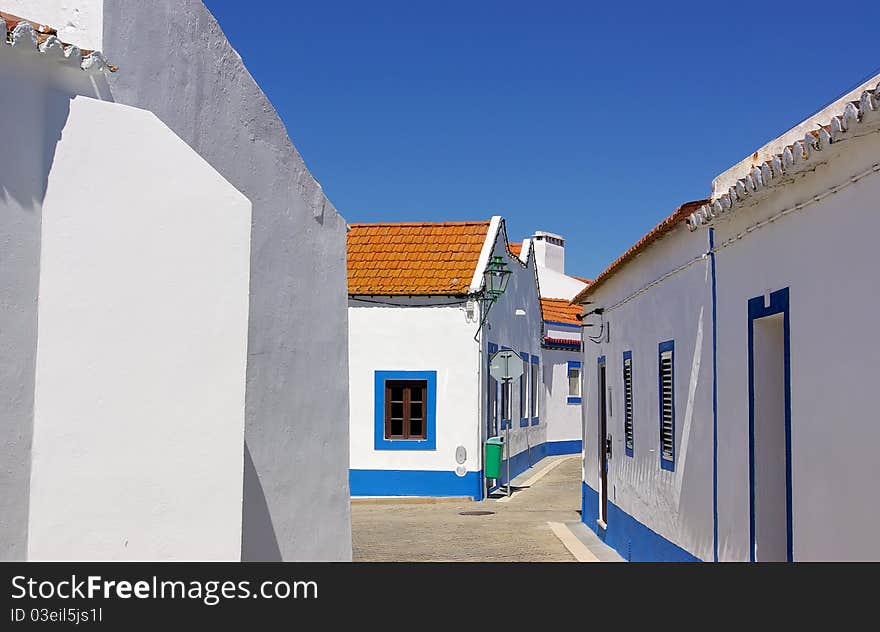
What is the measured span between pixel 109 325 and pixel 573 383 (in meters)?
28.3

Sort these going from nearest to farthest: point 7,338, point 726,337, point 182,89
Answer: point 7,338
point 182,89
point 726,337

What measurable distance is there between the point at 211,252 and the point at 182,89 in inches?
57.1

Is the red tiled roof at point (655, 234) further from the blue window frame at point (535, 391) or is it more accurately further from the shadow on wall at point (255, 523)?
the blue window frame at point (535, 391)

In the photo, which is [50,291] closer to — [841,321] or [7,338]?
→ [7,338]

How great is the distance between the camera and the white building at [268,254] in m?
5.81

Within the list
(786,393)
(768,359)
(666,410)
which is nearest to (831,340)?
(786,393)

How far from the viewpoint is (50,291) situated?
199 inches

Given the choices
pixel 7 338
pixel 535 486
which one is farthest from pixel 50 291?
pixel 535 486

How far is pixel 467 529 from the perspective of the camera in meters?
16.0

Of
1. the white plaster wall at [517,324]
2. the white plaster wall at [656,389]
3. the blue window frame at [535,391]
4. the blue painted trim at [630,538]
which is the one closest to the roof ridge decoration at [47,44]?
the white plaster wall at [656,389]

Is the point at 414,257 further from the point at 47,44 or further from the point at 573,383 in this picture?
the point at 47,44

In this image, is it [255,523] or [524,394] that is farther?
[524,394]

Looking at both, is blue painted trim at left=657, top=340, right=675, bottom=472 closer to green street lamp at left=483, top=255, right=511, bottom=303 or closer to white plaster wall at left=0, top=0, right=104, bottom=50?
white plaster wall at left=0, top=0, right=104, bottom=50

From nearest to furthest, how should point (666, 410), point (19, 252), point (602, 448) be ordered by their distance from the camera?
point (19, 252)
point (666, 410)
point (602, 448)
